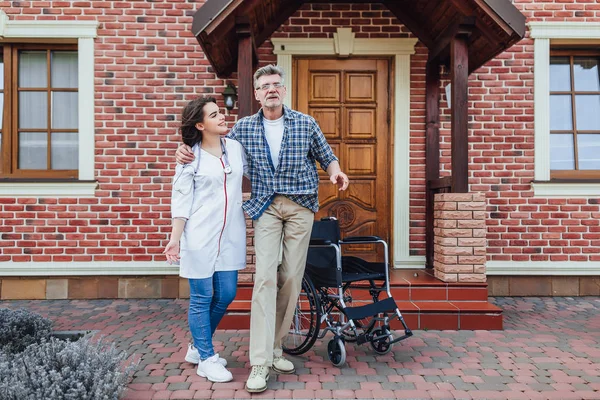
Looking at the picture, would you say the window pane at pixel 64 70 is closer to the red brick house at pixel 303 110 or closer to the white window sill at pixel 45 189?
the red brick house at pixel 303 110

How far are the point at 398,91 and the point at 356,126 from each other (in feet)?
2.07

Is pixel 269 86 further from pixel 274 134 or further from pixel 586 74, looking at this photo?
pixel 586 74

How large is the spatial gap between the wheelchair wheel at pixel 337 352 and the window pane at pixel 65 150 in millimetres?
3982

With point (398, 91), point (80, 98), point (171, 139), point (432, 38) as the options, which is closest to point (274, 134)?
point (171, 139)

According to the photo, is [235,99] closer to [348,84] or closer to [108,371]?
[348,84]

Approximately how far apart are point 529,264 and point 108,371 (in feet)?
15.5

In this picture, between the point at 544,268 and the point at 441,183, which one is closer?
the point at 441,183

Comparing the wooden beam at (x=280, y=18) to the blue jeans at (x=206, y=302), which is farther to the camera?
the wooden beam at (x=280, y=18)

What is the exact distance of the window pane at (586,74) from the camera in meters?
5.71

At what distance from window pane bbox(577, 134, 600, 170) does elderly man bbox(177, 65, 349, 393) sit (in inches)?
161

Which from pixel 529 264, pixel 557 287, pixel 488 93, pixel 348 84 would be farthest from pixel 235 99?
pixel 557 287

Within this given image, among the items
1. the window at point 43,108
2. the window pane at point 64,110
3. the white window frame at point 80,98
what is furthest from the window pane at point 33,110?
the white window frame at point 80,98

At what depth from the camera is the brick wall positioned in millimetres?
5395

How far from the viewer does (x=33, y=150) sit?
5559mm
